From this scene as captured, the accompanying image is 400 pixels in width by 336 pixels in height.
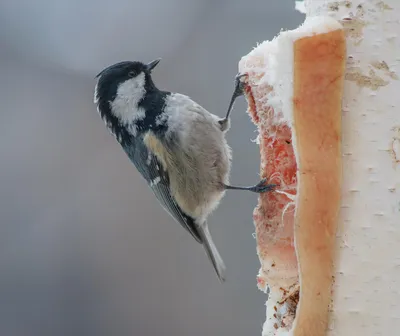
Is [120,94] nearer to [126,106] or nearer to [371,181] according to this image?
[126,106]

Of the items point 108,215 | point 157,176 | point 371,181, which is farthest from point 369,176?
point 108,215

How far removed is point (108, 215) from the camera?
8.85ft

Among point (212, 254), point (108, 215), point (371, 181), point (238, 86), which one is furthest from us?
point (108, 215)

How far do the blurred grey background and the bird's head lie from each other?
1.16 metres

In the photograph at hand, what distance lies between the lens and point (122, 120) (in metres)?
1.28

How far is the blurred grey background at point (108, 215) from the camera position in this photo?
8.54 feet

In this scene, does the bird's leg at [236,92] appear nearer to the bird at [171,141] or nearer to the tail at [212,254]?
the bird at [171,141]

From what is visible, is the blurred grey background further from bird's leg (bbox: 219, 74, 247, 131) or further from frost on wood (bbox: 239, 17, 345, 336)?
frost on wood (bbox: 239, 17, 345, 336)

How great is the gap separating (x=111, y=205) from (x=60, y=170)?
302 millimetres

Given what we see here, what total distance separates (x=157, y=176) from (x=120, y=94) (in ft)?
0.66

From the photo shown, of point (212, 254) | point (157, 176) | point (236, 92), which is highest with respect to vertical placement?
point (236, 92)

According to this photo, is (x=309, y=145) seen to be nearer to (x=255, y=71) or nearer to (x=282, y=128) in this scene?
(x=282, y=128)

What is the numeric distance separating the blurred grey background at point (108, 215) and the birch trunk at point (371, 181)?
177cm

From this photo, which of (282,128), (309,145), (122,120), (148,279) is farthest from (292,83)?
(148,279)
